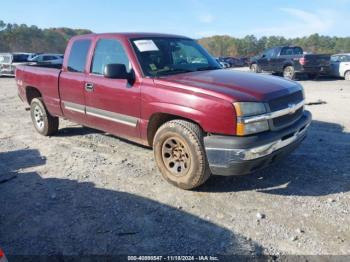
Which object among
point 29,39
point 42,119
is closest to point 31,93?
point 42,119

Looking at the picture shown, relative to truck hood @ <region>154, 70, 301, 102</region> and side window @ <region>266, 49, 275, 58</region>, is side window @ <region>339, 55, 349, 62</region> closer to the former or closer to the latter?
side window @ <region>266, 49, 275, 58</region>

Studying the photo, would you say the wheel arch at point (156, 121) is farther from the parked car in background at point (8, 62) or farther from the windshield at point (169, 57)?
the parked car in background at point (8, 62)

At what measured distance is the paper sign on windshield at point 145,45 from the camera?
16.0 ft

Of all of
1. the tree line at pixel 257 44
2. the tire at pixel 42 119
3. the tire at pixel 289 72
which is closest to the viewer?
the tire at pixel 42 119

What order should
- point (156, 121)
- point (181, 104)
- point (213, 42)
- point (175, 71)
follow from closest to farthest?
point (181, 104), point (156, 121), point (175, 71), point (213, 42)

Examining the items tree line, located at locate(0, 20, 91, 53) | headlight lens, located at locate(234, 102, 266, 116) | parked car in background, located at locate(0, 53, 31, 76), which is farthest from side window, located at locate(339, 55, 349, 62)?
tree line, located at locate(0, 20, 91, 53)

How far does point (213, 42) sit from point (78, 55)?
73.9 meters

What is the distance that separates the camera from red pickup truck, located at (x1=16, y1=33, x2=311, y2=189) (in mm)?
3826

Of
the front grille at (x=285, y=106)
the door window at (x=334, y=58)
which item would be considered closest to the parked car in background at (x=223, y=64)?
the front grille at (x=285, y=106)

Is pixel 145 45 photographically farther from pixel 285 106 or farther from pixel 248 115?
pixel 285 106

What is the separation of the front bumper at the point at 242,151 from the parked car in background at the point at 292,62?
14.9 meters

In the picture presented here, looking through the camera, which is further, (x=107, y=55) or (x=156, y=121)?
(x=107, y=55)

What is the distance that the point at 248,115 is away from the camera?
377cm

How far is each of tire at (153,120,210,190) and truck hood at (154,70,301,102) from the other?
0.45m
